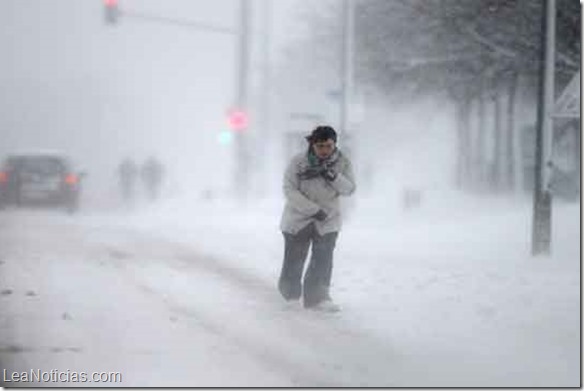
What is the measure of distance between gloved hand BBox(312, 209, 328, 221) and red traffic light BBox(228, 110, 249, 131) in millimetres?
13179

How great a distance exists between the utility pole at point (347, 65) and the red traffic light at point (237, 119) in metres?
5.52

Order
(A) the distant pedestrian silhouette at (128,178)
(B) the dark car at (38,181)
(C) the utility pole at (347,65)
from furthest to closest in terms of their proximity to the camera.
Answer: (A) the distant pedestrian silhouette at (128,178) < (B) the dark car at (38,181) < (C) the utility pole at (347,65)

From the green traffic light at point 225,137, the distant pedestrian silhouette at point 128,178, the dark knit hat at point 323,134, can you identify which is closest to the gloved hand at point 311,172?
the dark knit hat at point 323,134

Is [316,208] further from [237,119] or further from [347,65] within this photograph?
[237,119]

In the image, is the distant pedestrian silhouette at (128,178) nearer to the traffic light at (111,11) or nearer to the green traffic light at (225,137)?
the green traffic light at (225,137)

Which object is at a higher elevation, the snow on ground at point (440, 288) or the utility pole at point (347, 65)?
the utility pole at point (347, 65)

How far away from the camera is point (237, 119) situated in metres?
21.8

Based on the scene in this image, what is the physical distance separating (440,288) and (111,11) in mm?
8410

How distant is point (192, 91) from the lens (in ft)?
69.1

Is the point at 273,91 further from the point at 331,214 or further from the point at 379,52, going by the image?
the point at 331,214

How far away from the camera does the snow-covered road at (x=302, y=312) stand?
6645 mm

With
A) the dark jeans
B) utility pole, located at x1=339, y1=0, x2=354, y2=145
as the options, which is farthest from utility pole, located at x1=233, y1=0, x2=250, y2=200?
the dark jeans

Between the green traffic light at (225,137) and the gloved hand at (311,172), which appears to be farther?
the green traffic light at (225,137)

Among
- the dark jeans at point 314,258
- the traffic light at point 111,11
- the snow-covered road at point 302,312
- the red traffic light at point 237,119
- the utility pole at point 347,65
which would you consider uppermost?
the traffic light at point 111,11
